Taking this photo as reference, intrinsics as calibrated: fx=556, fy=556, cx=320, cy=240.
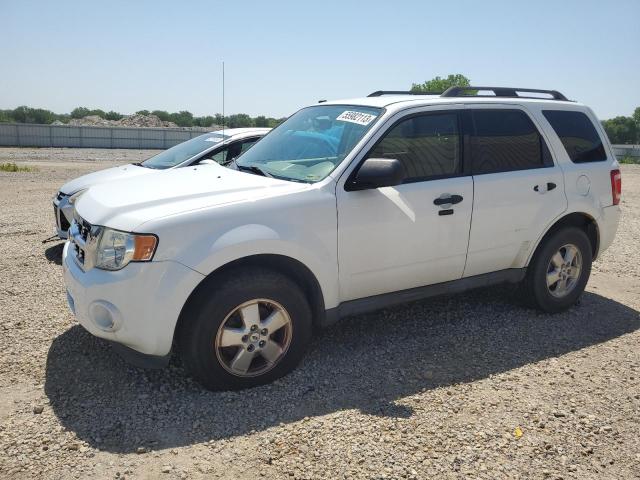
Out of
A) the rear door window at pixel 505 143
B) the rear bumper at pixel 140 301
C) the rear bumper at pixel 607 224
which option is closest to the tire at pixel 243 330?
the rear bumper at pixel 140 301

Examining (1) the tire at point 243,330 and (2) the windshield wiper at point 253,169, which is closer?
(1) the tire at point 243,330

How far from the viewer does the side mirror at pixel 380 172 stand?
3.69 metres

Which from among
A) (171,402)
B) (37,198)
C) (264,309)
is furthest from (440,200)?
(37,198)

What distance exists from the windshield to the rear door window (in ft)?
3.04

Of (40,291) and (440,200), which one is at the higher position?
(440,200)

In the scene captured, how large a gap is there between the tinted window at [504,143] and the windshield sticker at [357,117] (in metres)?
0.90

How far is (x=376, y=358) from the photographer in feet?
13.9

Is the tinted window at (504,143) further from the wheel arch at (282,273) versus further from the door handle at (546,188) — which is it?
the wheel arch at (282,273)

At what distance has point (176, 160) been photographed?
7.32 meters

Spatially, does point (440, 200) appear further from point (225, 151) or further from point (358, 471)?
point (225, 151)

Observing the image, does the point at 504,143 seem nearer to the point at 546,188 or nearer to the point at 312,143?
the point at 546,188

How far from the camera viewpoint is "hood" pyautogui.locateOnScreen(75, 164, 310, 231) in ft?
11.1

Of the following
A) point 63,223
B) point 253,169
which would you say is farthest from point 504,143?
point 63,223

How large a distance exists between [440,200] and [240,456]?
2303 mm
